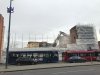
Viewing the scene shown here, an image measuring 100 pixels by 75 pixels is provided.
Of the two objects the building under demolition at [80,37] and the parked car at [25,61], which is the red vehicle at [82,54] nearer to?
the parked car at [25,61]

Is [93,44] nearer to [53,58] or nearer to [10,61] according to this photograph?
[53,58]

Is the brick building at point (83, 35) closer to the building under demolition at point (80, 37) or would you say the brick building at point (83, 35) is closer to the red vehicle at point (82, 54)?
the building under demolition at point (80, 37)

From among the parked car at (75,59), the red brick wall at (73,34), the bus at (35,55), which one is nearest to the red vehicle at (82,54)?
the parked car at (75,59)

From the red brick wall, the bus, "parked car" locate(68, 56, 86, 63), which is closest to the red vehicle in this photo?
"parked car" locate(68, 56, 86, 63)

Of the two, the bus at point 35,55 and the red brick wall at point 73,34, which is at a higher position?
the red brick wall at point 73,34

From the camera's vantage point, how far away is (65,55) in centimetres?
6631

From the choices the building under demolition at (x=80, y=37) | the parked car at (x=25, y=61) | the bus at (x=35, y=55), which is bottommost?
the parked car at (x=25, y=61)

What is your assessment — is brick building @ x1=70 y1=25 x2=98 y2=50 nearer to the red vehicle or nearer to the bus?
the red vehicle

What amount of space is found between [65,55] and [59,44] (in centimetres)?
5265

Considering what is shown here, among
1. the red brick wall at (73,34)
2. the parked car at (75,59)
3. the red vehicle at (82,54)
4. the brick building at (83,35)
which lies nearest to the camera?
the parked car at (75,59)

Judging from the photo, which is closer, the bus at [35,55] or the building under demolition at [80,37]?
the bus at [35,55]

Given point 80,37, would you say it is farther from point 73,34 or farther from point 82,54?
point 82,54

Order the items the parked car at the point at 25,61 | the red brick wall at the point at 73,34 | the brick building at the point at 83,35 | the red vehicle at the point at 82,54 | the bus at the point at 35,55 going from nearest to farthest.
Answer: the parked car at the point at 25,61, the bus at the point at 35,55, the red vehicle at the point at 82,54, the brick building at the point at 83,35, the red brick wall at the point at 73,34

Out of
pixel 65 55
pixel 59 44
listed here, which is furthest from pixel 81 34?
pixel 65 55
